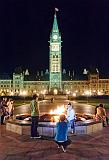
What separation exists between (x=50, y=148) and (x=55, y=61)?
429 ft

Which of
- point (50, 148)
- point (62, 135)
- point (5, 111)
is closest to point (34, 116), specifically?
point (50, 148)

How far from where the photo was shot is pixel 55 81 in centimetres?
14362

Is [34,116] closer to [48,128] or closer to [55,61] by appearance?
[48,128]

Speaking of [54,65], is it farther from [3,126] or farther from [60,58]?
[3,126]

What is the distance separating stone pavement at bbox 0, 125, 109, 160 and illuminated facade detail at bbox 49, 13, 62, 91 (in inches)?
4985

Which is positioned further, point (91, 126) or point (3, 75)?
point (3, 75)

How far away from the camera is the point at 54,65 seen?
471ft

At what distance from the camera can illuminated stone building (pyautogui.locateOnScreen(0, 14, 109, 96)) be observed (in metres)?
144

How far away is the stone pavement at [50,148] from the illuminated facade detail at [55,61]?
126620 millimetres

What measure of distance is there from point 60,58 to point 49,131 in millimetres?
128024

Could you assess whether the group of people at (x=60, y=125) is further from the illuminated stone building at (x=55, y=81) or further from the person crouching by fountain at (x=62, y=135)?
the illuminated stone building at (x=55, y=81)

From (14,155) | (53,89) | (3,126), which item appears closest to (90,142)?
(14,155)

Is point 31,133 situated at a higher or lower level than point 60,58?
lower

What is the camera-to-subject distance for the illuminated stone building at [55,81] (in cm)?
14362
